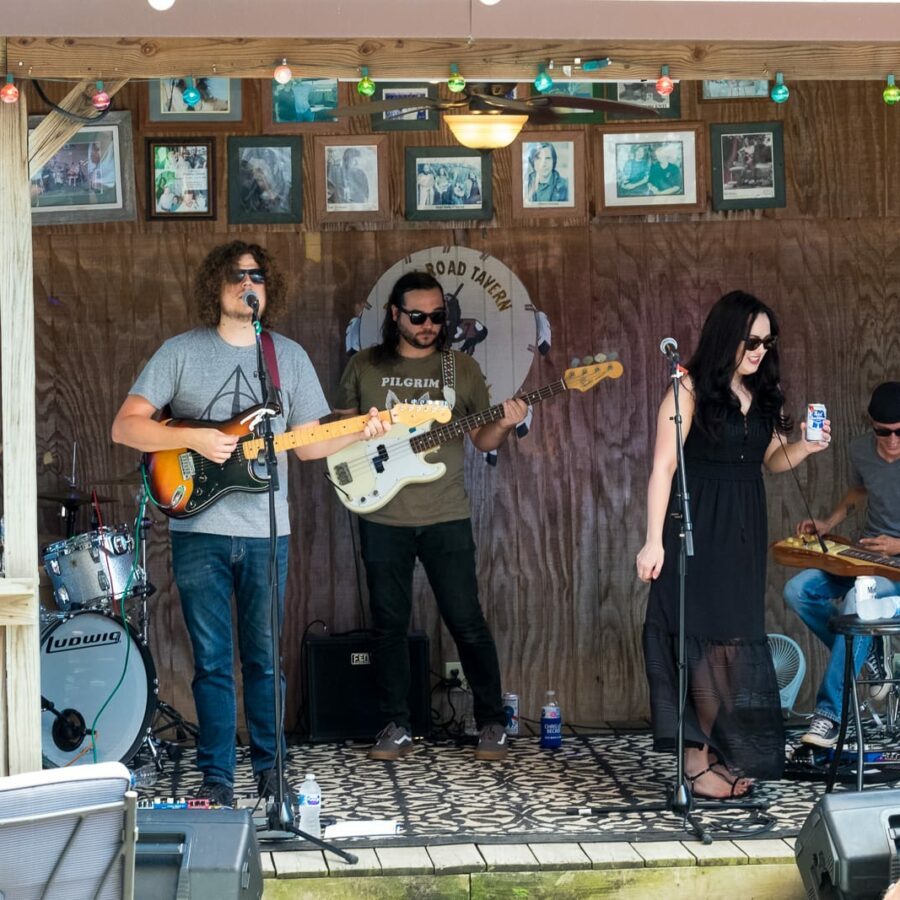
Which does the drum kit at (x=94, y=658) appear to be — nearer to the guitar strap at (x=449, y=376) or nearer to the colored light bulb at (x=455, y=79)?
the guitar strap at (x=449, y=376)

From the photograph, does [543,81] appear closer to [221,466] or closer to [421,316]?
[221,466]

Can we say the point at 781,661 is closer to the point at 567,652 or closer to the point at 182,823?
the point at 567,652

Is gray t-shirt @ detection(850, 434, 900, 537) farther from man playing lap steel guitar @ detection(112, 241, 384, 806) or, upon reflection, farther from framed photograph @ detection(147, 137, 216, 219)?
framed photograph @ detection(147, 137, 216, 219)

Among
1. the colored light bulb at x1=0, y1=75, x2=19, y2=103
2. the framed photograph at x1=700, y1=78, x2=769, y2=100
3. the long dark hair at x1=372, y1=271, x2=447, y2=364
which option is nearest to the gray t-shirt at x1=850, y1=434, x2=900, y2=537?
the framed photograph at x1=700, y1=78, x2=769, y2=100

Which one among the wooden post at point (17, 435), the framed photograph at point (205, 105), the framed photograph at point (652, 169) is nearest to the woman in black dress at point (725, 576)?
the framed photograph at point (652, 169)

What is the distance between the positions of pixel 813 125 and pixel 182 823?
4.36 meters

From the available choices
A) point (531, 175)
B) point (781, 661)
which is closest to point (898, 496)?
point (781, 661)

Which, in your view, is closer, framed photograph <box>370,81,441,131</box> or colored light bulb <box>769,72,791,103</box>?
colored light bulb <box>769,72,791,103</box>

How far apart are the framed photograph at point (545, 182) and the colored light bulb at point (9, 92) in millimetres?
2862

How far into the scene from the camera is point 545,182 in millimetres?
6996

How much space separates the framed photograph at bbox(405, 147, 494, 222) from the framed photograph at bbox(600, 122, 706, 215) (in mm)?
532

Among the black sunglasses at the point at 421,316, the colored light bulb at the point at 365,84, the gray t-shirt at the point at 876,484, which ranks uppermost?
the colored light bulb at the point at 365,84

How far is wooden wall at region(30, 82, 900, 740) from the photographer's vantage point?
6.94m

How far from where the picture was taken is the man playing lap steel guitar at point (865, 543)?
620cm
